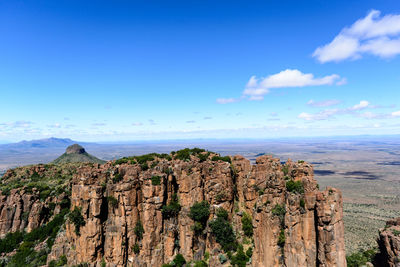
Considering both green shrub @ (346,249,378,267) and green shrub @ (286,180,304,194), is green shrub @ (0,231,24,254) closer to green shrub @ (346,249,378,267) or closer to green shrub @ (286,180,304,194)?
green shrub @ (286,180,304,194)

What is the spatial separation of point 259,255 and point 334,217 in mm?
13481

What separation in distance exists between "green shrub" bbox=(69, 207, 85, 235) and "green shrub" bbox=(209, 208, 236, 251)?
24.8m

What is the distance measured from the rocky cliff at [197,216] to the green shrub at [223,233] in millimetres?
170

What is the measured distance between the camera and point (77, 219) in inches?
1660

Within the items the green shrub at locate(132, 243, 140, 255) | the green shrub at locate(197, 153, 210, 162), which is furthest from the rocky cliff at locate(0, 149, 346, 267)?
the green shrub at locate(197, 153, 210, 162)

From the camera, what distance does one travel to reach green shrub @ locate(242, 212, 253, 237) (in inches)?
1635

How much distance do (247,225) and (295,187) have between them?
39.8 ft

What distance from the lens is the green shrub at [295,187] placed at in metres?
36.4

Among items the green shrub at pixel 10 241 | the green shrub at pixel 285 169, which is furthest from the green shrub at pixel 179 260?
the green shrub at pixel 10 241

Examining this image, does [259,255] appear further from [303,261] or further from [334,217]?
[334,217]

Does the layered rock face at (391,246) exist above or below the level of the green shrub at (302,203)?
below

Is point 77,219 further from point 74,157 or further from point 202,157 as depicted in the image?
point 74,157

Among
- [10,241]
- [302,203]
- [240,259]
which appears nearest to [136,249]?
[240,259]

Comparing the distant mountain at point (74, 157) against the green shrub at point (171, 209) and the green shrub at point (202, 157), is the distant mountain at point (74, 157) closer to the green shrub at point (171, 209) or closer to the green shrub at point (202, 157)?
the green shrub at point (202, 157)
